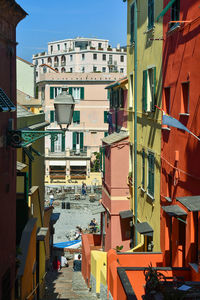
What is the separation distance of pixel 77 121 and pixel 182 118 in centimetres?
4665

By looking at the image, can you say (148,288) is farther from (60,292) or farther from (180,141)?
(60,292)

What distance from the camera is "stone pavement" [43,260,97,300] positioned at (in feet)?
56.8

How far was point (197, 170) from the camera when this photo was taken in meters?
12.0

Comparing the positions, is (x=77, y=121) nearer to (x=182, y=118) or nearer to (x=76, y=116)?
(x=76, y=116)

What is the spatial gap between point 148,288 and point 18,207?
5.66 metres

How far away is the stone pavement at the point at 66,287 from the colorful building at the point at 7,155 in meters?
6.23

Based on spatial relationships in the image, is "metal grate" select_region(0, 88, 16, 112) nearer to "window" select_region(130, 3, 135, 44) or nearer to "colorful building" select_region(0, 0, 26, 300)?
"colorful building" select_region(0, 0, 26, 300)

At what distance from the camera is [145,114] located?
1859cm

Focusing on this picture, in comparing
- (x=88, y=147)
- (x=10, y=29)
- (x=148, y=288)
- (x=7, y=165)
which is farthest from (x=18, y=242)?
(x=88, y=147)

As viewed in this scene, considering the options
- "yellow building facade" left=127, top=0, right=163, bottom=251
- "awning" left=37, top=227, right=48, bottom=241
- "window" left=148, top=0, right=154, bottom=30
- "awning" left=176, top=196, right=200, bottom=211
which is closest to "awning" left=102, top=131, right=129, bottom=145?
"yellow building facade" left=127, top=0, right=163, bottom=251

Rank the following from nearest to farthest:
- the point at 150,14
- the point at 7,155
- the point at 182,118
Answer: the point at 7,155 → the point at 182,118 → the point at 150,14

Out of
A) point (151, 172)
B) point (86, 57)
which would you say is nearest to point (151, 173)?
point (151, 172)

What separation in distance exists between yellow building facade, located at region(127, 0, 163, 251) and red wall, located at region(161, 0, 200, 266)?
96 cm

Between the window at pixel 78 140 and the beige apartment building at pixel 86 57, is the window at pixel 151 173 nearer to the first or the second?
the window at pixel 78 140
